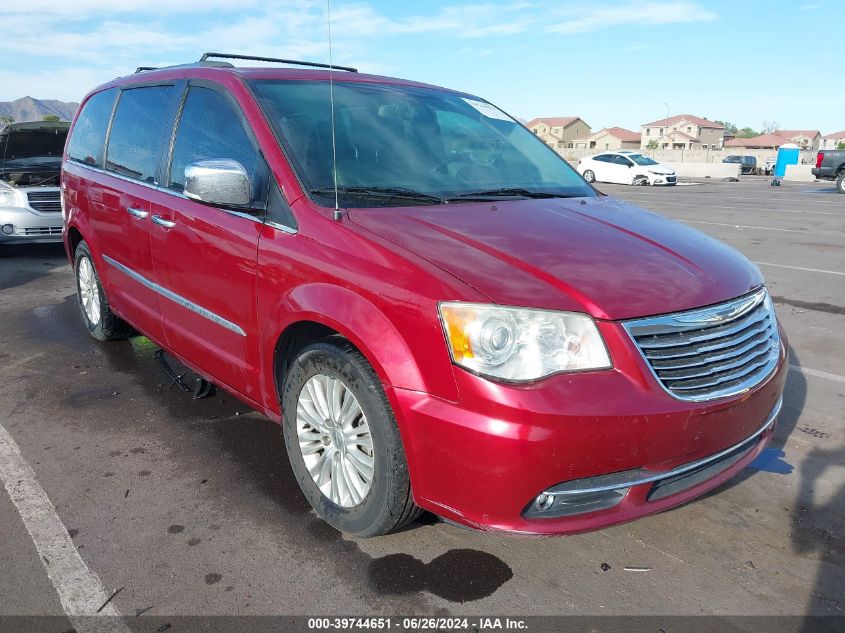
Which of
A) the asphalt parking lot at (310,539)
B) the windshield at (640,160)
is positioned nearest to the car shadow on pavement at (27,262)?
the asphalt parking lot at (310,539)

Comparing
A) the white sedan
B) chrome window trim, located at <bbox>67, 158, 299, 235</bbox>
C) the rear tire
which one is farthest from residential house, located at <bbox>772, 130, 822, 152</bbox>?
chrome window trim, located at <bbox>67, 158, 299, 235</bbox>

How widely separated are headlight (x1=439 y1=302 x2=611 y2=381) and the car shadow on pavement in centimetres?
710

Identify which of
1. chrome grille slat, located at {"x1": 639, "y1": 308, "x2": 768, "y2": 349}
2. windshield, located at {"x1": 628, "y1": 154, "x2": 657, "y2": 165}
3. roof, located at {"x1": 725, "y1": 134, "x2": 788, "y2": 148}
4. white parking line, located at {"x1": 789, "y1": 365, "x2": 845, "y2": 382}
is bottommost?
white parking line, located at {"x1": 789, "y1": 365, "x2": 845, "y2": 382}

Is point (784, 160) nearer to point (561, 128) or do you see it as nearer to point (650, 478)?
point (650, 478)

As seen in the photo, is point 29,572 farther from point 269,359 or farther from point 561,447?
point 561,447

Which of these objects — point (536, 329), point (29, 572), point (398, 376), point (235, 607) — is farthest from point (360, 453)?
point (29, 572)

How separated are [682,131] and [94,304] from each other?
118171mm

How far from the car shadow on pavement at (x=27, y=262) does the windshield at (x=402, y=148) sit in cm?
589

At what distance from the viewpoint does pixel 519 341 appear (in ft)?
7.25

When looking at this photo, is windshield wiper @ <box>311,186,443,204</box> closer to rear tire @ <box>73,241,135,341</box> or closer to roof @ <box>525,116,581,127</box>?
rear tire @ <box>73,241,135,341</box>

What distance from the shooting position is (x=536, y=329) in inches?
87.7

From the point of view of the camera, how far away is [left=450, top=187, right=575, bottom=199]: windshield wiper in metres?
3.20

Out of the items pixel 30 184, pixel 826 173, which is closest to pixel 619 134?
pixel 826 173

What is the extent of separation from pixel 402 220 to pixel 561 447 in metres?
1.10
